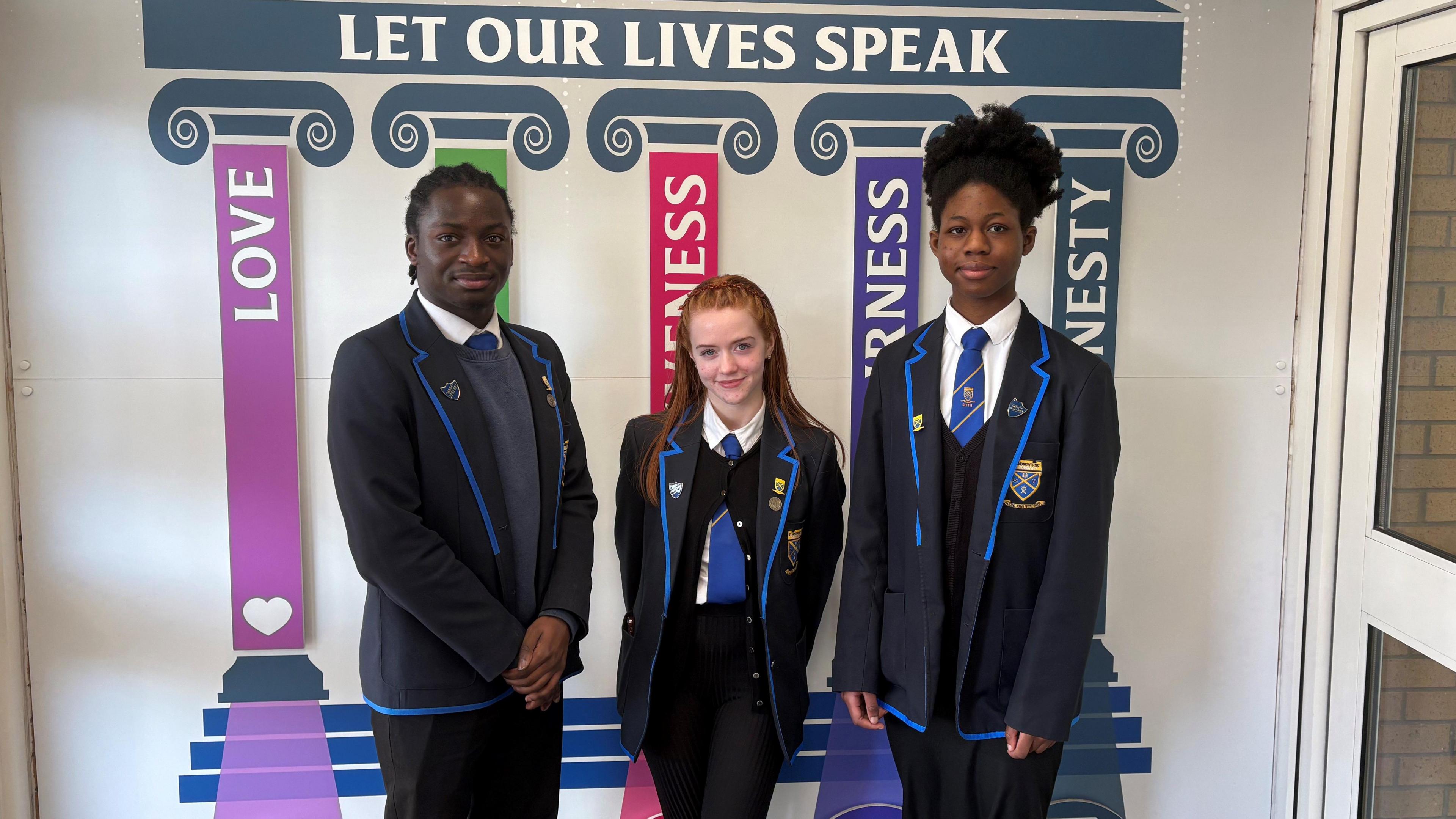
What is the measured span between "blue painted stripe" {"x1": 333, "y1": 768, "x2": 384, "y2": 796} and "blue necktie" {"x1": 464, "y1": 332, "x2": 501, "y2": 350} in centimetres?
139

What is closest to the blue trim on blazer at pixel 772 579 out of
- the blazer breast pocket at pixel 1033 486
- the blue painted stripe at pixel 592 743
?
the blazer breast pocket at pixel 1033 486

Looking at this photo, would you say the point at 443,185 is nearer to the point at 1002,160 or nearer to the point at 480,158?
the point at 480,158

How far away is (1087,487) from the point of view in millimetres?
1862

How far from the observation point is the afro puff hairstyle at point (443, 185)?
1.96 metres

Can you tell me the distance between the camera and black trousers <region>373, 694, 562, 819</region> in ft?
6.27

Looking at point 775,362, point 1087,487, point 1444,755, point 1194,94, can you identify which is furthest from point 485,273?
point 1444,755

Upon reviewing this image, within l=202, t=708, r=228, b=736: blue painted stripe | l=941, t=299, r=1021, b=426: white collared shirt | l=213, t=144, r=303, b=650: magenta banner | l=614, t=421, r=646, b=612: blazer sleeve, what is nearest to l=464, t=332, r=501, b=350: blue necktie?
l=614, t=421, r=646, b=612: blazer sleeve

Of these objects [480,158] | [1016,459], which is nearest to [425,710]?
[1016,459]

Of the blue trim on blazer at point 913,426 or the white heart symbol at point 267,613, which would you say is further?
the white heart symbol at point 267,613

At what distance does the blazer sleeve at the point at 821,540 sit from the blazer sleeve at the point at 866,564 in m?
0.10

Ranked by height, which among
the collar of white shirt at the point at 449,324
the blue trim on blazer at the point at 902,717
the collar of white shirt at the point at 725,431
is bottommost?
the blue trim on blazer at the point at 902,717

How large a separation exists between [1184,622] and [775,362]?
154 centimetres

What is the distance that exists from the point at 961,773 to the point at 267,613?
186 centimetres

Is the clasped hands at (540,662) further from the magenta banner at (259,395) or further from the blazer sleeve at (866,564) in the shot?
the magenta banner at (259,395)
